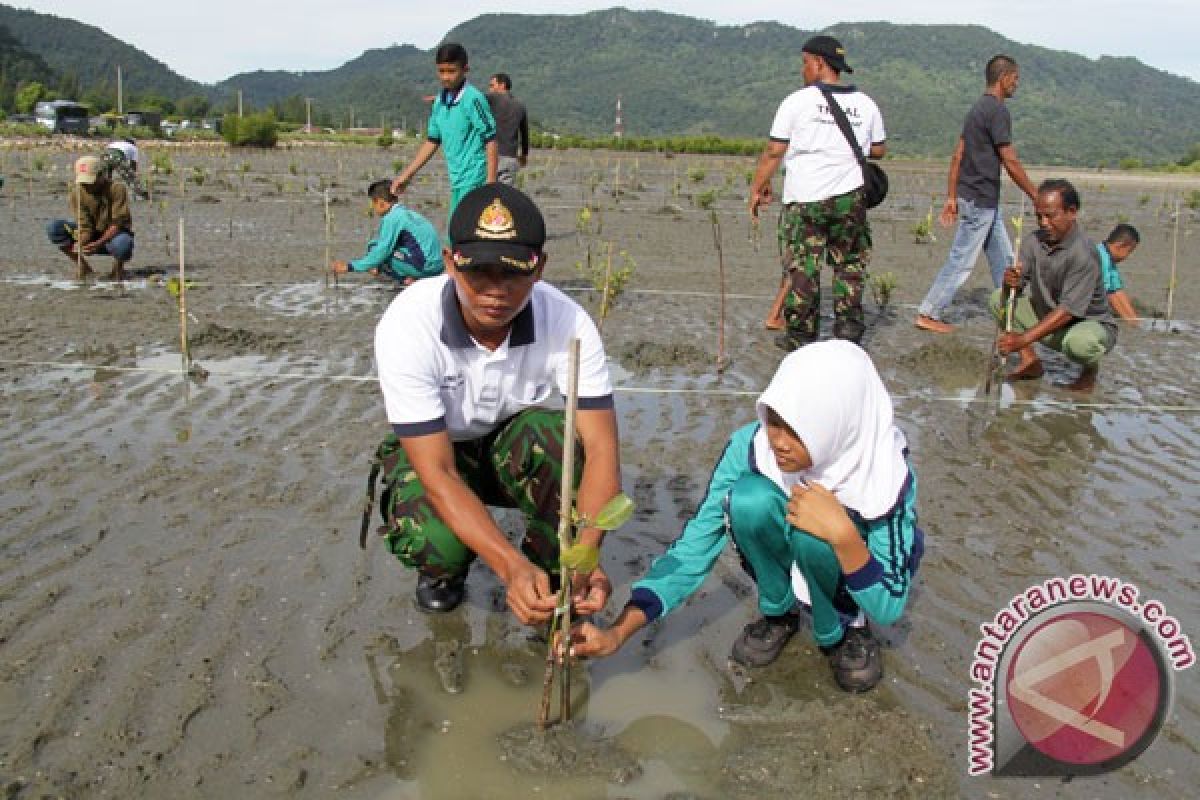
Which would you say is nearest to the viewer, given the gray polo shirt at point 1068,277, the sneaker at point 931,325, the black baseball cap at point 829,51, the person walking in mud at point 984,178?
the gray polo shirt at point 1068,277

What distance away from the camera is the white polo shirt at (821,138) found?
602 cm

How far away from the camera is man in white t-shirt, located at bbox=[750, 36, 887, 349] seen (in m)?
6.02

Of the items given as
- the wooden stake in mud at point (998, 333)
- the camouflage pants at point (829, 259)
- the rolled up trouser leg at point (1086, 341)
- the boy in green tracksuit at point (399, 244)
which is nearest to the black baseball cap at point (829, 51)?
the camouflage pants at point (829, 259)

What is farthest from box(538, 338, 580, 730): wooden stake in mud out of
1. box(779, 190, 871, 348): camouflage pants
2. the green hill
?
the green hill

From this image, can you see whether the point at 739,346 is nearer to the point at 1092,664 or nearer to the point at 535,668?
the point at 535,668

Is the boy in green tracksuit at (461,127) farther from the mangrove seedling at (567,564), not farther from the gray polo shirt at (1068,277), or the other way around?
the mangrove seedling at (567,564)

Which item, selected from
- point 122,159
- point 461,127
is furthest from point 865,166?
point 122,159

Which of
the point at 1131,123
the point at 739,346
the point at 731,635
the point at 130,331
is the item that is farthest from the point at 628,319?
the point at 1131,123

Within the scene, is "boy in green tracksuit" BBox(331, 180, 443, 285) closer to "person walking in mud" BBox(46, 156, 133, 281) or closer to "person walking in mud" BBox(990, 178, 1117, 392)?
"person walking in mud" BBox(46, 156, 133, 281)

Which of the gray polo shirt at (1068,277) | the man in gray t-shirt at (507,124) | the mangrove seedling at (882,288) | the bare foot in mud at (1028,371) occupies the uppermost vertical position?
the man in gray t-shirt at (507,124)

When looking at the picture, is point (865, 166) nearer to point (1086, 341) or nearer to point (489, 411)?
point (1086, 341)

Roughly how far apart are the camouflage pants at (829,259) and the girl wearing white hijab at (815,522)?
3.38 metres

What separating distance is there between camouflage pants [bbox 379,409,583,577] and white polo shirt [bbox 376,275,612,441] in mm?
77

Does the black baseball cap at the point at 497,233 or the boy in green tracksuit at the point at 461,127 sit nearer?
the black baseball cap at the point at 497,233
